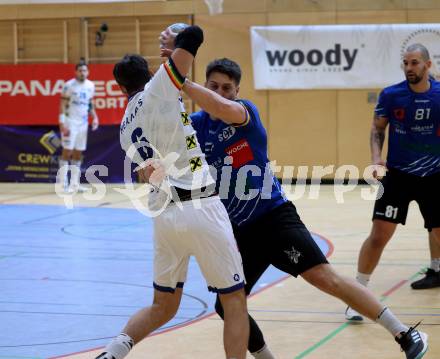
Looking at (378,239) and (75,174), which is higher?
(378,239)

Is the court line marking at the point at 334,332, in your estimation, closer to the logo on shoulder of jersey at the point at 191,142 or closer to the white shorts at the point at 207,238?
the white shorts at the point at 207,238

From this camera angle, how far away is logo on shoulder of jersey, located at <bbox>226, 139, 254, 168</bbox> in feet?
16.3

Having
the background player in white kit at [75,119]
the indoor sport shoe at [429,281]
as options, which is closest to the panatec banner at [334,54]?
the background player in white kit at [75,119]

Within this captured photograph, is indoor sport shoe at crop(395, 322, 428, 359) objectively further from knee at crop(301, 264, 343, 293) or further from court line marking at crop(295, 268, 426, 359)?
court line marking at crop(295, 268, 426, 359)

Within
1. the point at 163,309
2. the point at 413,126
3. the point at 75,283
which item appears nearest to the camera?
the point at 163,309

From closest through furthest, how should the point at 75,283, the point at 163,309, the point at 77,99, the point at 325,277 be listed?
the point at 163,309
the point at 325,277
the point at 75,283
the point at 77,99

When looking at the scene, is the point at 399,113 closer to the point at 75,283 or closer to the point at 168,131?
the point at 168,131

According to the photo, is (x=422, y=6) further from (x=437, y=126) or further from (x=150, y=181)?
(x=150, y=181)

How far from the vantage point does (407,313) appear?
272 inches

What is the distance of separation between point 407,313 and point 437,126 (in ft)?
5.24

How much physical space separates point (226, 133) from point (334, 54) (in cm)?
1360

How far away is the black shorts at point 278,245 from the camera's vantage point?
505 cm

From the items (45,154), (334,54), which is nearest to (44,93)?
(45,154)

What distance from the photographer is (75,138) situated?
57.7 feet
